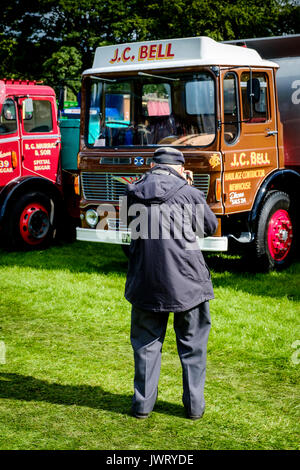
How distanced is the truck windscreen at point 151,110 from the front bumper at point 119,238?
3.85 feet

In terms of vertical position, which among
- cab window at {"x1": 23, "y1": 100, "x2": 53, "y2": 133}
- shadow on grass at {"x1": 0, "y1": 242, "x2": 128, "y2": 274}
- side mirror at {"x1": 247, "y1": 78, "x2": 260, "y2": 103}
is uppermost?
side mirror at {"x1": 247, "y1": 78, "x2": 260, "y2": 103}

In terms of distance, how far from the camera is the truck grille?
8797 millimetres

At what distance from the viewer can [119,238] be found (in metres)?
8.67

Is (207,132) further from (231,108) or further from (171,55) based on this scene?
(171,55)

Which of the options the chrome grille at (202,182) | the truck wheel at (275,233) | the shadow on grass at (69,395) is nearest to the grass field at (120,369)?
the shadow on grass at (69,395)

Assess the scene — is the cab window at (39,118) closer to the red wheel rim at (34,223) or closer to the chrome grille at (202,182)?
the red wheel rim at (34,223)

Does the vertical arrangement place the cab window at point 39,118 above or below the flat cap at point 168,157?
above

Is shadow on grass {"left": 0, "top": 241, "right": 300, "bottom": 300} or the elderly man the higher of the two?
the elderly man

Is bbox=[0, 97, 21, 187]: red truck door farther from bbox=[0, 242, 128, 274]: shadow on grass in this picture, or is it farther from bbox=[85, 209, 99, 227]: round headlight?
bbox=[85, 209, 99, 227]: round headlight

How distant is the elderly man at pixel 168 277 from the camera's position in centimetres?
437

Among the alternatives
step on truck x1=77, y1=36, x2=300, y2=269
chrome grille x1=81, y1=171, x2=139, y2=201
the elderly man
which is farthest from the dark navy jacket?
chrome grille x1=81, y1=171, x2=139, y2=201

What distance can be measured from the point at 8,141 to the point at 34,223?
4.78ft

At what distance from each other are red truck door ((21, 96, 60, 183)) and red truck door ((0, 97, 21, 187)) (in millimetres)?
132

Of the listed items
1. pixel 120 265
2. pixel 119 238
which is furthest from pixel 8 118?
pixel 119 238
